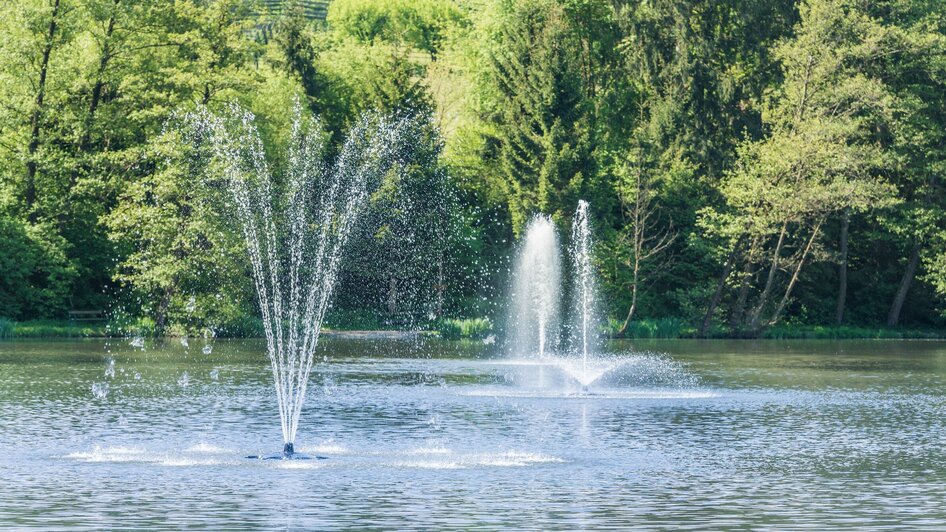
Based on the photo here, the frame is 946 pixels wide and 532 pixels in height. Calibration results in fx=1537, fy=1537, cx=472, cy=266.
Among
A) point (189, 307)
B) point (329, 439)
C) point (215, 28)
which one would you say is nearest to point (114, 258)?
point (189, 307)

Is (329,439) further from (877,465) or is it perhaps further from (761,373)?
(761,373)

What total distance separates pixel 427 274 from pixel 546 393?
4007 centimetres

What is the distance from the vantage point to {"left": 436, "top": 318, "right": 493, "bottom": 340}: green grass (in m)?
82.0

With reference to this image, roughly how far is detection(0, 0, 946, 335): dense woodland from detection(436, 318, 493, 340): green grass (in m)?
2.19

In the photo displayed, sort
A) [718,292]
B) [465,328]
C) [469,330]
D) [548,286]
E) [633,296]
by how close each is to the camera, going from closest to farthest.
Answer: [465,328] → [469,330] → [718,292] → [548,286] → [633,296]

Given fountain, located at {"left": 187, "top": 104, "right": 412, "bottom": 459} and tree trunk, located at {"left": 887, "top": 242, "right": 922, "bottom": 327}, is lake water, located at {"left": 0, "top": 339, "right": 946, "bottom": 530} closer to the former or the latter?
fountain, located at {"left": 187, "top": 104, "right": 412, "bottom": 459}

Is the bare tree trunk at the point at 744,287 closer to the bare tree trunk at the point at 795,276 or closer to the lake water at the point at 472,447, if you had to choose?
the bare tree trunk at the point at 795,276

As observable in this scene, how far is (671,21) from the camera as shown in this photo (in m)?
88.8

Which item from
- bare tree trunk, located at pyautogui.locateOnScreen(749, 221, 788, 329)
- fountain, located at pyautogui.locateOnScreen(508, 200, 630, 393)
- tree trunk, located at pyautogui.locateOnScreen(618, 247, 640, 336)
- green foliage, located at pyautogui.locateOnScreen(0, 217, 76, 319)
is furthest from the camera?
bare tree trunk, located at pyautogui.locateOnScreen(749, 221, 788, 329)

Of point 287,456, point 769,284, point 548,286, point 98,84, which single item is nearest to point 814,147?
point 769,284

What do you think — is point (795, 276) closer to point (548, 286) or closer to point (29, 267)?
point (548, 286)

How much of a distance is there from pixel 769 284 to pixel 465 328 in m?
16.7

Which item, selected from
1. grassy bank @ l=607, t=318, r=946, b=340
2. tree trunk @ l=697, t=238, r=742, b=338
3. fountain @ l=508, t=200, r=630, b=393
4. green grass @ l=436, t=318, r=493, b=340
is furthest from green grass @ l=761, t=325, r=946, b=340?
green grass @ l=436, t=318, r=493, b=340

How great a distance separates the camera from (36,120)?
257ft
